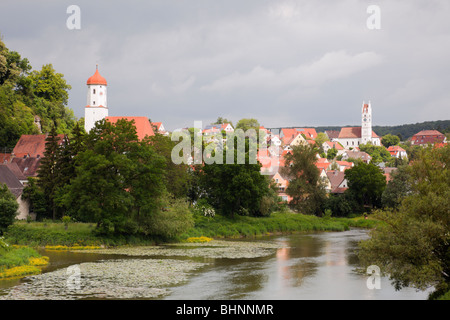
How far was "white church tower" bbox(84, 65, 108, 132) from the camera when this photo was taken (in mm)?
76875

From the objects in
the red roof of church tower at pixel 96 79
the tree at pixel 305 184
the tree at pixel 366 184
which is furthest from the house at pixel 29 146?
the tree at pixel 366 184

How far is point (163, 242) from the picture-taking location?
43.4m

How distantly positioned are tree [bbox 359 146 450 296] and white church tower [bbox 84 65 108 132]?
5843 cm

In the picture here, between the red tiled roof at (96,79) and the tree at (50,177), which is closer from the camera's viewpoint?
the tree at (50,177)

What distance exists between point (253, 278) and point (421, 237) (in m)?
10.1

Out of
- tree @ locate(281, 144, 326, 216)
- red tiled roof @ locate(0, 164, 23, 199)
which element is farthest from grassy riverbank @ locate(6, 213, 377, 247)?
red tiled roof @ locate(0, 164, 23, 199)

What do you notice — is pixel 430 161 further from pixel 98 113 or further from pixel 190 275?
pixel 98 113

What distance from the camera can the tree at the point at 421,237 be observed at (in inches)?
856

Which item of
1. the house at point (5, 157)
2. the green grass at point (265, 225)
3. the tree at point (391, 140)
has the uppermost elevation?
the tree at point (391, 140)

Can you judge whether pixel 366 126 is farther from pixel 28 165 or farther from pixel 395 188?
pixel 28 165

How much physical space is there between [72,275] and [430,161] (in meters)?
17.6

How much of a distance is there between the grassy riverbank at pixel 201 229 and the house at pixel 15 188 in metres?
4.44

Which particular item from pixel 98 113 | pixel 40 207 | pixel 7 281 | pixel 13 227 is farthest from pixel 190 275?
pixel 98 113

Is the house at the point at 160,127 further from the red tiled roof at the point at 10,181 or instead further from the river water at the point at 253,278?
the river water at the point at 253,278
